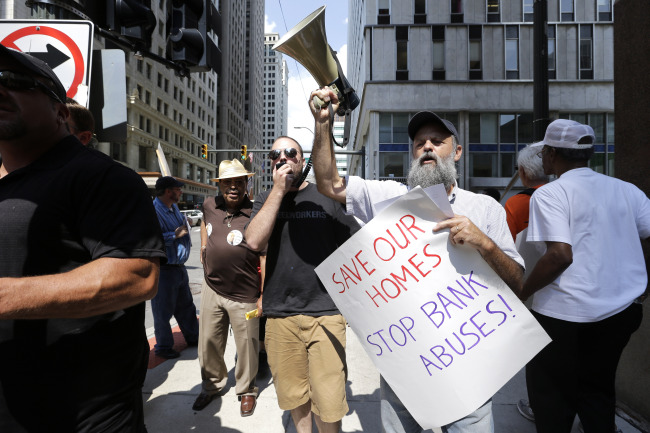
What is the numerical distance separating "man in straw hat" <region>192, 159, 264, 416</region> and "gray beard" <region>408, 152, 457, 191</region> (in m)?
1.86

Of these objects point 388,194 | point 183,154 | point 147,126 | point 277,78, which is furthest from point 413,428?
point 277,78

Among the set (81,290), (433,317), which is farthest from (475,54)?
(81,290)

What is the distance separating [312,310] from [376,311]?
845 mm

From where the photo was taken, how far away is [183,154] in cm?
4841

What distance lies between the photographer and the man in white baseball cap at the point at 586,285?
76.7 inches

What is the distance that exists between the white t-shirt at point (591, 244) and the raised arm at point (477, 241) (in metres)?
0.54

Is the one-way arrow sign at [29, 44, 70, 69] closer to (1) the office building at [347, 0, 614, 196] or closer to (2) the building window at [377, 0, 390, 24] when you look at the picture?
(1) the office building at [347, 0, 614, 196]

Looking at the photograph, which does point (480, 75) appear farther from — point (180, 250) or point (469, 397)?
point (469, 397)

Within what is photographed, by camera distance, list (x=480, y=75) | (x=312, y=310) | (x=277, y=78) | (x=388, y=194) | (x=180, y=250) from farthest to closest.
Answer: (x=277, y=78) → (x=480, y=75) → (x=180, y=250) → (x=312, y=310) → (x=388, y=194)

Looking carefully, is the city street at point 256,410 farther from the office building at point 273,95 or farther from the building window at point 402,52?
the office building at point 273,95

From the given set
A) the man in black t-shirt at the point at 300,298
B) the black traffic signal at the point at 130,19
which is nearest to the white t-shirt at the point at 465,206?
the man in black t-shirt at the point at 300,298

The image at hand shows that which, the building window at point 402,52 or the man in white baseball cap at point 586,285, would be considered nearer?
the man in white baseball cap at point 586,285

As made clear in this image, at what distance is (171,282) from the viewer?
429 cm

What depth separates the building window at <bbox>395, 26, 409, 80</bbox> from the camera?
25.2m
